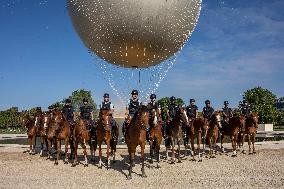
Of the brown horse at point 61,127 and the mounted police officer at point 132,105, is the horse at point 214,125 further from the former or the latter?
the brown horse at point 61,127

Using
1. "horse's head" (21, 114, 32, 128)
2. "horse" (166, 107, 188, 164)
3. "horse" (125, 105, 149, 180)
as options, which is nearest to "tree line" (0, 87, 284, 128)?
"horse's head" (21, 114, 32, 128)

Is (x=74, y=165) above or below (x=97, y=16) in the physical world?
below

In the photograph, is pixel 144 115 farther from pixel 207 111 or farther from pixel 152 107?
pixel 207 111

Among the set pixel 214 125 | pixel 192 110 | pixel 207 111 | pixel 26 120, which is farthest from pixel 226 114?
pixel 26 120

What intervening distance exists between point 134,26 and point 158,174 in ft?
21.4

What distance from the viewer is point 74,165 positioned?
1716 cm

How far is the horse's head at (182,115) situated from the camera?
56.8 feet

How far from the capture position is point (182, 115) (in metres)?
17.5

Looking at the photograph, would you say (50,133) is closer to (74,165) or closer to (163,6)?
(74,165)

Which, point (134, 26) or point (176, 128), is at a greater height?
point (134, 26)

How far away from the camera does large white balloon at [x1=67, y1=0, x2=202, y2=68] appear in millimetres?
16594

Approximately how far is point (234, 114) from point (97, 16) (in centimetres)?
1019

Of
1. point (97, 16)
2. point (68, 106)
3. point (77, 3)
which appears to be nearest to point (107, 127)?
point (68, 106)

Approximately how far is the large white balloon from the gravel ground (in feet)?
18.0
